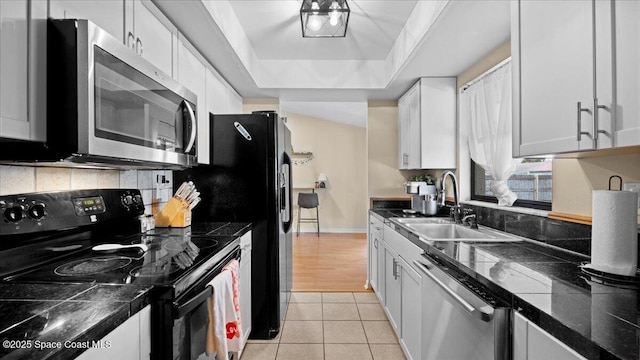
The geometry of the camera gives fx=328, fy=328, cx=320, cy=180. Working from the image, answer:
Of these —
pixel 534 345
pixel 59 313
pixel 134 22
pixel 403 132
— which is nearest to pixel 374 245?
pixel 403 132

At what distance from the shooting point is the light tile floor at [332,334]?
7.48ft

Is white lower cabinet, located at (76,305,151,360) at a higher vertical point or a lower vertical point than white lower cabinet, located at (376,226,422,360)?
higher

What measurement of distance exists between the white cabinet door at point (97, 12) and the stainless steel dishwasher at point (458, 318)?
1583 millimetres

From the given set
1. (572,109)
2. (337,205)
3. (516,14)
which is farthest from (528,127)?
(337,205)

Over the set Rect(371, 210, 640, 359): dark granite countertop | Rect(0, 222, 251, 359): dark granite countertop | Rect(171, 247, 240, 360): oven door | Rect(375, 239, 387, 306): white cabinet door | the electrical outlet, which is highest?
the electrical outlet

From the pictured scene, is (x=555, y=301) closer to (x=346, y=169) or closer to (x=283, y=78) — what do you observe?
(x=283, y=78)

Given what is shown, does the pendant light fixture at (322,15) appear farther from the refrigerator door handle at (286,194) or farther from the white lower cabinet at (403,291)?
the white lower cabinet at (403,291)

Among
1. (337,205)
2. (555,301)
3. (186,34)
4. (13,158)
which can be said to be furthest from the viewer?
(337,205)

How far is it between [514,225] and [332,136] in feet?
20.3

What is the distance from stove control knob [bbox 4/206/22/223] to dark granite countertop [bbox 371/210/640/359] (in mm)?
1610

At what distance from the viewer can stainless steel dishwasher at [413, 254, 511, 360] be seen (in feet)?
3.25

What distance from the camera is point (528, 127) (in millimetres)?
1338

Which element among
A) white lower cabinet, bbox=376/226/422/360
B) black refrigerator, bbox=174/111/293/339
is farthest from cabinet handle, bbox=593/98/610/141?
black refrigerator, bbox=174/111/293/339

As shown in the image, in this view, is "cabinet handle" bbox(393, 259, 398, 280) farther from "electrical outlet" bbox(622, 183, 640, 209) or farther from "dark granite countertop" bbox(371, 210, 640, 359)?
"electrical outlet" bbox(622, 183, 640, 209)
